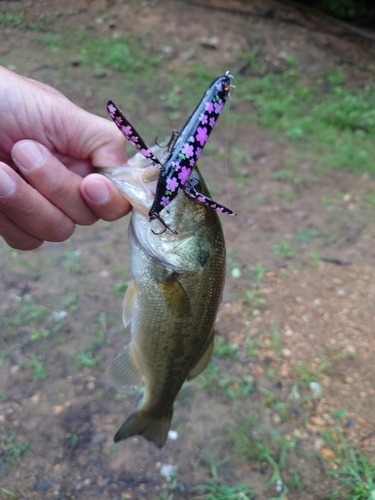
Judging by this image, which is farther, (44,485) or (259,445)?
(259,445)

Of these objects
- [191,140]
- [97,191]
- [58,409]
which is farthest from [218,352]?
[191,140]

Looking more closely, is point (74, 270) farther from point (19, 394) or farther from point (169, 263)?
point (169, 263)

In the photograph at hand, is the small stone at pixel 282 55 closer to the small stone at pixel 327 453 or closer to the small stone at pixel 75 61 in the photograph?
the small stone at pixel 75 61

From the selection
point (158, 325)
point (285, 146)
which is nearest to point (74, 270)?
point (158, 325)

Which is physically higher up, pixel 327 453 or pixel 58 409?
pixel 58 409

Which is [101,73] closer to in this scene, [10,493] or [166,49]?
[166,49]

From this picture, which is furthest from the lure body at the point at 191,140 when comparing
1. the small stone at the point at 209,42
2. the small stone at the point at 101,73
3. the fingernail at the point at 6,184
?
the small stone at the point at 209,42
